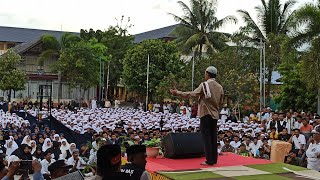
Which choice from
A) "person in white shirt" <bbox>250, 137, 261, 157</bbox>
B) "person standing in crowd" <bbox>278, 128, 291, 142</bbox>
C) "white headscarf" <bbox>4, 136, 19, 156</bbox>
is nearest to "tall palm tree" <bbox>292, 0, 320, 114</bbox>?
"person standing in crowd" <bbox>278, 128, 291, 142</bbox>

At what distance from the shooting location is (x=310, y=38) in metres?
19.6

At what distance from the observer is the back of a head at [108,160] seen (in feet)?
12.4

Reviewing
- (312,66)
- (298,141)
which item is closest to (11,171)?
(298,141)

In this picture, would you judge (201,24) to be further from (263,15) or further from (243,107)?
(243,107)

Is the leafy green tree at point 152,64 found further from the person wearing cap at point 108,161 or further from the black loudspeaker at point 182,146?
the person wearing cap at point 108,161

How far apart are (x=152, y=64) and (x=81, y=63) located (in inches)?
227

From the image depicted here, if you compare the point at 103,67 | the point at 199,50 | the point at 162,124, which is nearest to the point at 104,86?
the point at 103,67

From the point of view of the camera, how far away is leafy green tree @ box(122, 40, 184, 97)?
117 ft

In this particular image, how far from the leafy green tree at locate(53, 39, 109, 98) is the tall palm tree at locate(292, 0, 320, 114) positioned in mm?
20881

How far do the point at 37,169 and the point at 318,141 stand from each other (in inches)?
217

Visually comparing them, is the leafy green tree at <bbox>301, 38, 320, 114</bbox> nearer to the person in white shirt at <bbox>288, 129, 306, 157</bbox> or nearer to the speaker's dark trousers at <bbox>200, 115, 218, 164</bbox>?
the person in white shirt at <bbox>288, 129, 306, 157</bbox>

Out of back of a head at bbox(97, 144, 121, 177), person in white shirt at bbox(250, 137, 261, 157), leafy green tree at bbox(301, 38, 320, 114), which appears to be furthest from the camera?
leafy green tree at bbox(301, 38, 320, 114)

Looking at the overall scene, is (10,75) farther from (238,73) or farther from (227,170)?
(227,170)

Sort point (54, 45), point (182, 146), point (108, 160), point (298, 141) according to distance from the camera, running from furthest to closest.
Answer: point (54, 45), point (298, 141), point (182, 146), point (108, 160)
